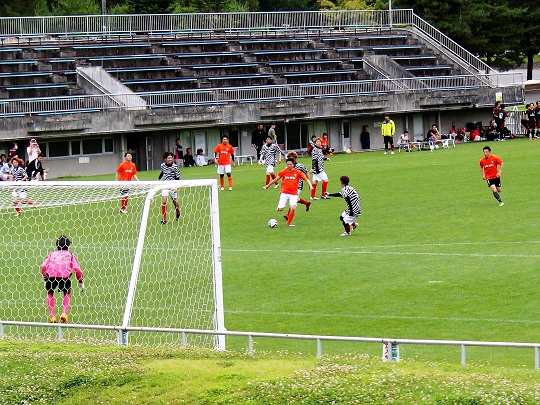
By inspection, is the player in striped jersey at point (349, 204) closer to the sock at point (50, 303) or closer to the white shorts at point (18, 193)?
the white shorts at point (18, 193)

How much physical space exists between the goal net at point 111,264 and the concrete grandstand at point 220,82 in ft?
74.2

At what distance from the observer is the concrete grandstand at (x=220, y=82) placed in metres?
46.0

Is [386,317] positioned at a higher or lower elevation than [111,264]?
lower

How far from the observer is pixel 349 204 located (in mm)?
24438

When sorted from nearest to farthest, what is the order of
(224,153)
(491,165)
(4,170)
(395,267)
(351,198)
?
(395,267)
(351,198)
(491,165)
(224,153)
(4,170)

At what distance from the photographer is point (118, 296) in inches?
729

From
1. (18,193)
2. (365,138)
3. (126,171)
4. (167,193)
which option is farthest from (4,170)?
(365,138)

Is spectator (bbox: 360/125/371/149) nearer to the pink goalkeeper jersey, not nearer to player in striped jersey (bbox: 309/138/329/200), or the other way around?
player in striped jersey (bbox: 309/138/329/200)

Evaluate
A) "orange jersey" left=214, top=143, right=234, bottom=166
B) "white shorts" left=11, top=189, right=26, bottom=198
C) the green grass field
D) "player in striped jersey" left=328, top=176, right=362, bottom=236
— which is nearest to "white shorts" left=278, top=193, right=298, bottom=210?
the green grass field

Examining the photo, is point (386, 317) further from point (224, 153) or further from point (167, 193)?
point (224, 153)

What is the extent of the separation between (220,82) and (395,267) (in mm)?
32563

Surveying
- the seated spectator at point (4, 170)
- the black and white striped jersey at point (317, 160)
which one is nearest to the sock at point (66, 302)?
the black and white striped jersey at point (317, 160)

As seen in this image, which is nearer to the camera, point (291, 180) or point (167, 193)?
point (167, 193)

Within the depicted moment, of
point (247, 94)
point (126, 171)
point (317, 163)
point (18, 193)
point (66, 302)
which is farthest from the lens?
point (247, 94)
